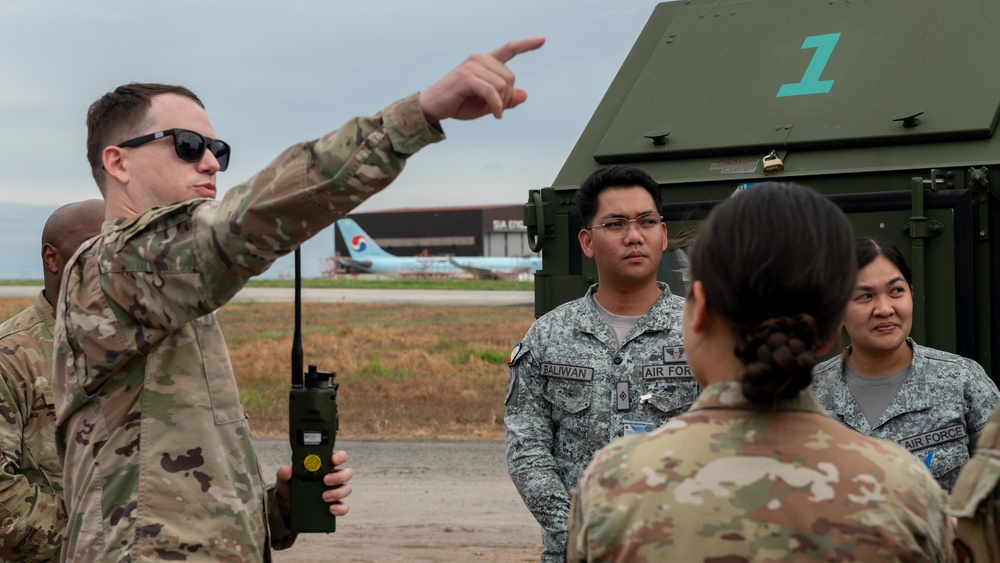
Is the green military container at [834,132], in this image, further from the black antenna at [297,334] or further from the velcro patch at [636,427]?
the black antenna at [297,334]

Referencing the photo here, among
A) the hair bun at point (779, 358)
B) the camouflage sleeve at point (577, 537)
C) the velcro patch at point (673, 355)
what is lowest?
the camouflage sleeve at point (577, 537)

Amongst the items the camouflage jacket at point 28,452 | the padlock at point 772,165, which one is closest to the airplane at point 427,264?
the padlock at point 772,165

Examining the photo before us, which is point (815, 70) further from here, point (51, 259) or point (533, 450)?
point (51, 259)

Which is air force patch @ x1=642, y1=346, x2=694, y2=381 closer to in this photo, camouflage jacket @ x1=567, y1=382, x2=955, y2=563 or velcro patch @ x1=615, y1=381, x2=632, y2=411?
velcro patch @ x1=615, y1=381, x2=632, y2=411

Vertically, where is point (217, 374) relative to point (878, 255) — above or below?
below

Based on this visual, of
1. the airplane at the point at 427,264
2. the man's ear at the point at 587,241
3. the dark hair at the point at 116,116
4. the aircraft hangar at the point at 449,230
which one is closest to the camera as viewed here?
the dark hair at the point at 116,116

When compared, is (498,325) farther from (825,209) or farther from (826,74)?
(825,209)

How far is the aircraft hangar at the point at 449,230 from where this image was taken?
71.6 meters

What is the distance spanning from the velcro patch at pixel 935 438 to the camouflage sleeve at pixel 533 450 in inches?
38.6

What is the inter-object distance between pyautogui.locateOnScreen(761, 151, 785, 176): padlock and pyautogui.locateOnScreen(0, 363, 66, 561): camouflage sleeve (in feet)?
9.66

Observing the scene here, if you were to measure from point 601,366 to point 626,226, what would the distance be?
1.47 feet

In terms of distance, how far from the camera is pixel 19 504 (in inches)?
117

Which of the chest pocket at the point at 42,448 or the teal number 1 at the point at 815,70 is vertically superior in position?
the teal number 1 at the point at 815,70

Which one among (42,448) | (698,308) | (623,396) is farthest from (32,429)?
(698,308)
